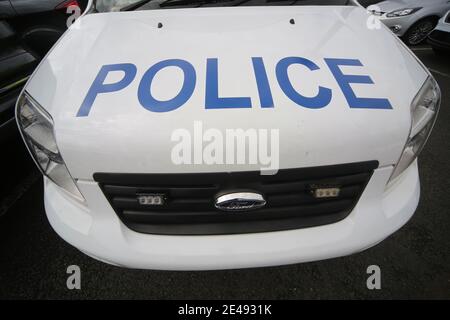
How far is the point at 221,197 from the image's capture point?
1110 mm

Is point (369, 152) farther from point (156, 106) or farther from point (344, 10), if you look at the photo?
point (344, 10)

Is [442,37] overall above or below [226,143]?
below

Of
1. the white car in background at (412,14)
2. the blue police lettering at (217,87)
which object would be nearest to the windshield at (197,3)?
the blue police lettering at (217,87)

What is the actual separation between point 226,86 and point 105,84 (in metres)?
0.48

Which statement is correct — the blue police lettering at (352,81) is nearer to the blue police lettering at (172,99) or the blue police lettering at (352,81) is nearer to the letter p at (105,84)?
the blue police lettering at (172,99)

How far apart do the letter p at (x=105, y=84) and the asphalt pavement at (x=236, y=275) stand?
3.52 ft

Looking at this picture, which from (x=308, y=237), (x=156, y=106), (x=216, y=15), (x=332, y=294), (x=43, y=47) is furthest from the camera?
(x=43, y=47)

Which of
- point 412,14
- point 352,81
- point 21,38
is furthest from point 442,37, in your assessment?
point 21,38

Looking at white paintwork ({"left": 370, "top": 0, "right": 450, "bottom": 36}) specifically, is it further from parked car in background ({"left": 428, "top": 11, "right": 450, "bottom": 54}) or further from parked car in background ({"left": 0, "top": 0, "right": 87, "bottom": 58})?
parked car in background ({"left": 0, "top": 0, "right": 87, "bottom": 58})

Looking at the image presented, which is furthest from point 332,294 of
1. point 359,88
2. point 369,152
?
point 359,88

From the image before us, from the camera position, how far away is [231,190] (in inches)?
43.6

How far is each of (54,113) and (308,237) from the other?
1107 millimetres

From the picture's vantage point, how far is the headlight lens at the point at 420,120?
1.21m

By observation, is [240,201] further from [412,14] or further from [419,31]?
[419,31]
